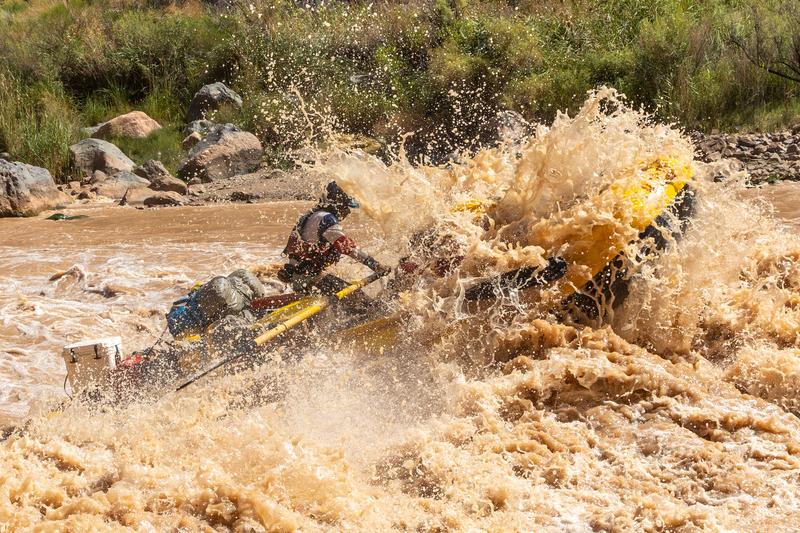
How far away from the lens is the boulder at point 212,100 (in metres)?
17.0

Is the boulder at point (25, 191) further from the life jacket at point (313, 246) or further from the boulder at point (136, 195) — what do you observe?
the life jacket at point (313, 246)

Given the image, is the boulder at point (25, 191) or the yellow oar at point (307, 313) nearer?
the yellow oar at point (307, 313)

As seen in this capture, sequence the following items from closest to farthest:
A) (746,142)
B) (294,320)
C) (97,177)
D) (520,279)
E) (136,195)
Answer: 1. (520,279)
2. (294,320)
3. (746,142)
4. (136,195)
5. (97,177)

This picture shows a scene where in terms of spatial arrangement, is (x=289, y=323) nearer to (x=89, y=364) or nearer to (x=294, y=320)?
(x=294, y=320)

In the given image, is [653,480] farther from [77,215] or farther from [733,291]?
[77,215]

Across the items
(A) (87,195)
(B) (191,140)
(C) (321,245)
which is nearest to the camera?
(C) (321,245)

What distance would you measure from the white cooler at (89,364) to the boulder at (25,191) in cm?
866

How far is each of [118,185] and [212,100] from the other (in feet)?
10.8

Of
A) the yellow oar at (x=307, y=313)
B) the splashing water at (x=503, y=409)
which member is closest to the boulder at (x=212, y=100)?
the splashing water at (x=503, y=409)

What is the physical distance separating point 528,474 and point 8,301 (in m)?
5.91

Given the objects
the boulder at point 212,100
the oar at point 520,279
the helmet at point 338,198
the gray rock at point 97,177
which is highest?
the helmet at point 338,198

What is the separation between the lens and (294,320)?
17.6 ft

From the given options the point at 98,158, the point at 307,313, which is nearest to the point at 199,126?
the point at 98,158

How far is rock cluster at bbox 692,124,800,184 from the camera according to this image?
1235 centimetres
